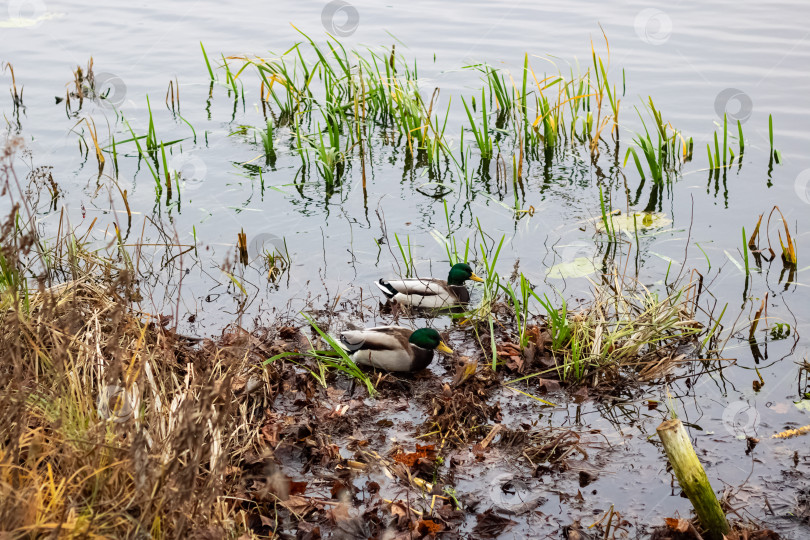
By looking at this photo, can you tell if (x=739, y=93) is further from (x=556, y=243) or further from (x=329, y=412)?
(x=329, y=412)

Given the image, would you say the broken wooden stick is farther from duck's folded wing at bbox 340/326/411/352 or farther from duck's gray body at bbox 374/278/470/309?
duck's gray body at bbox 374/278/470/309

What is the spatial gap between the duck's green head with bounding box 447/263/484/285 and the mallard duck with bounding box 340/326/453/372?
3.52 ft

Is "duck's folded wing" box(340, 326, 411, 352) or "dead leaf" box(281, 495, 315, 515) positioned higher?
"duck's folded wing" box(340, 326, 411, 352)

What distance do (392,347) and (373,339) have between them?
149mm

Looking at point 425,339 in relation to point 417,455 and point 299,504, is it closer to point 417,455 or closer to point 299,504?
point 417,455

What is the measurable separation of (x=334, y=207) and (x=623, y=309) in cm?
337

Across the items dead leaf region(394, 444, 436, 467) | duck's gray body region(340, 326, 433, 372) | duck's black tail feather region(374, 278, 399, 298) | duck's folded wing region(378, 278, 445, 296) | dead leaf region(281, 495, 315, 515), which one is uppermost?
duck's folded wing region(378, 278, 445, 296)

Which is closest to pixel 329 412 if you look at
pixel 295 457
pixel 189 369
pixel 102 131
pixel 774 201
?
pixel 295 457

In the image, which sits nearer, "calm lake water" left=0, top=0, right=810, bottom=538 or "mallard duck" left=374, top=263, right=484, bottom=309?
"calm lake water" left=0, top=0, right=810, bottom=538

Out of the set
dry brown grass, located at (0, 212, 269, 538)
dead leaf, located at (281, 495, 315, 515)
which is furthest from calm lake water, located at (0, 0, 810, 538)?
dry brown grass, located at (0, 212, 269, 538)

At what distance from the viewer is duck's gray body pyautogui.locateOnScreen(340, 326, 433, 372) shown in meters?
5.37

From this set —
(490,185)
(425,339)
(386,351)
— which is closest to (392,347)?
(386,351)

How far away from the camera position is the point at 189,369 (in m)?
4.48

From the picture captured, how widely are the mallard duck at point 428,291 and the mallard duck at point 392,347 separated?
2.67ft
